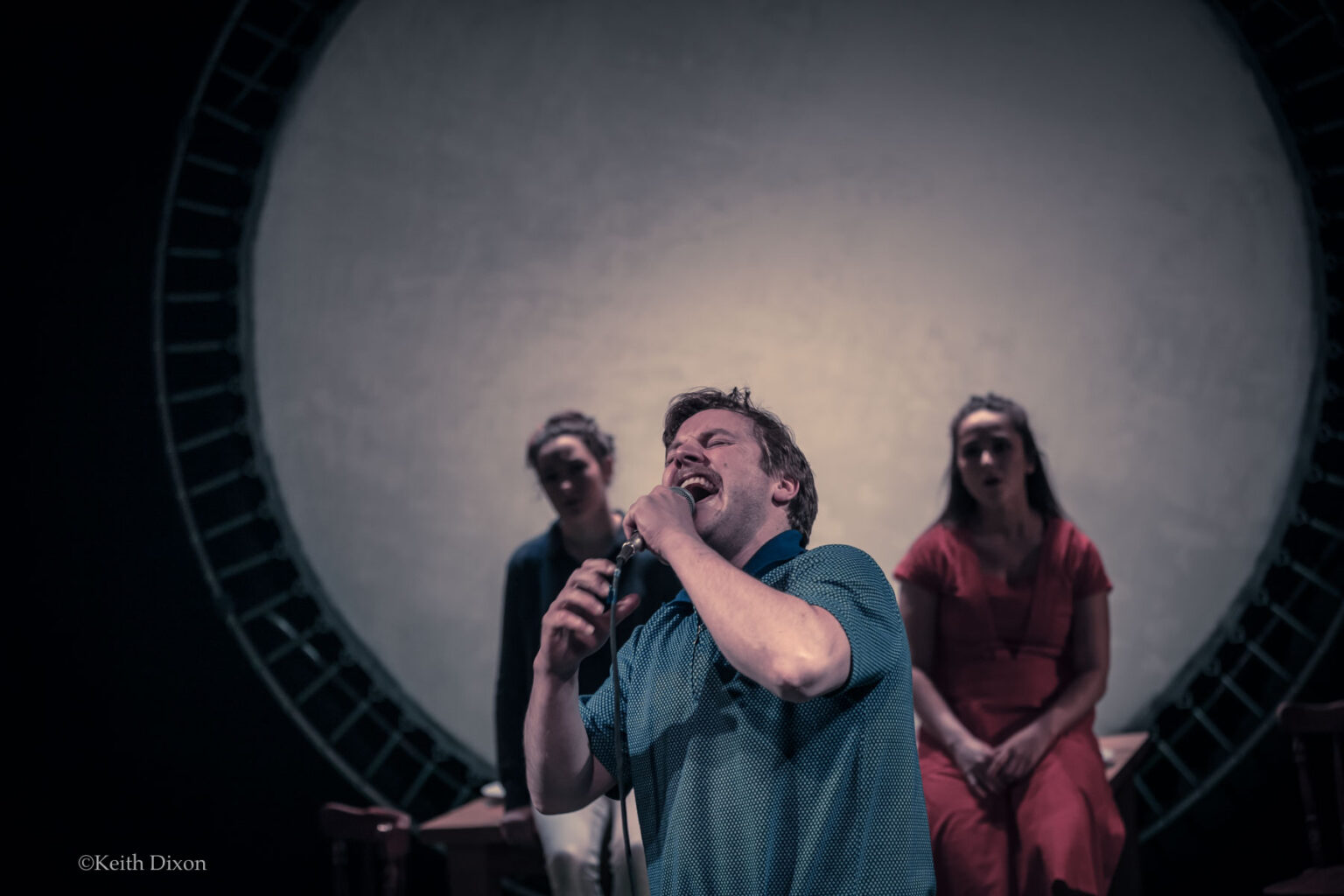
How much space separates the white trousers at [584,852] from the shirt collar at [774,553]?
38.1 inches

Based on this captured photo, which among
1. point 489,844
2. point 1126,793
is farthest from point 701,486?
point 1126,793

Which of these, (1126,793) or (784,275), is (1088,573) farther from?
(784,275)

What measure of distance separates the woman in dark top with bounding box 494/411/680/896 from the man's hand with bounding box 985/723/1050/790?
2.09 feet

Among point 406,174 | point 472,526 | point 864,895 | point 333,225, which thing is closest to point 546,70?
point 406,174

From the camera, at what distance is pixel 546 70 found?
2293mm

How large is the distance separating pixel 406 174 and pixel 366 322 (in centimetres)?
33

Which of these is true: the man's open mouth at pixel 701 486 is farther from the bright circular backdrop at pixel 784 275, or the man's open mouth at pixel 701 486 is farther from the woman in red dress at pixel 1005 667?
the bright circular backdrop at pixel 784 275

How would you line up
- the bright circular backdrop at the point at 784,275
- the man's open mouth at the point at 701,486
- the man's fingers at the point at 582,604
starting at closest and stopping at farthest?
the man's fingers at the point at 582,604, the man's open mouth at the point at 701,486, the bright circular backdrop at the point at 784,275

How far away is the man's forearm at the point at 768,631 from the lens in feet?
2.81

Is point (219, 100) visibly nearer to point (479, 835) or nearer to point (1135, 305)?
point (479, 835)

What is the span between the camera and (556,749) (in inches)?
41.7

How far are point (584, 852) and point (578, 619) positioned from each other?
109 centimetres

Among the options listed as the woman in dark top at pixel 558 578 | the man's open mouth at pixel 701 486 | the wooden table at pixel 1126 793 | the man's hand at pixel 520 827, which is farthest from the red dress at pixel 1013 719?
the man's open mouth at pixel 701 486

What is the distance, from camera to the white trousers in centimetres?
191
